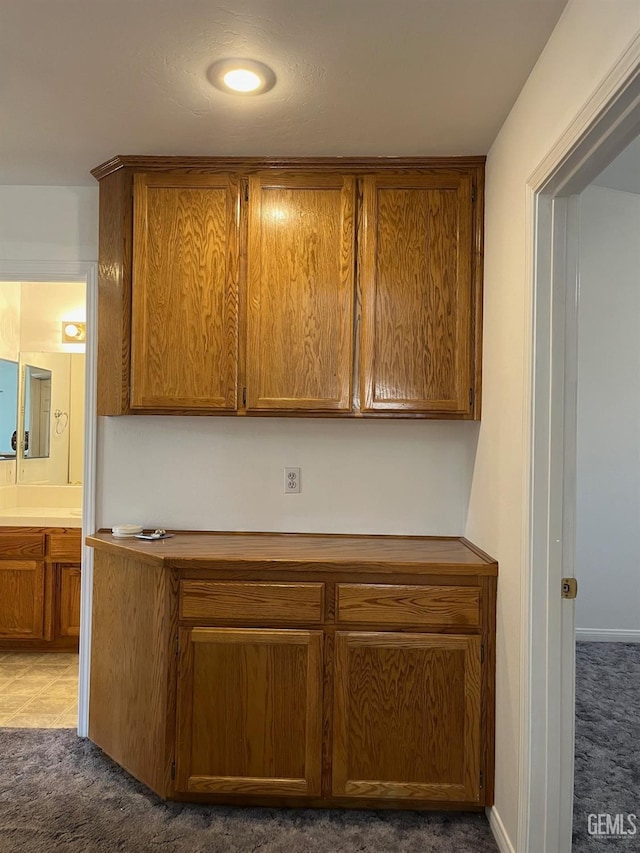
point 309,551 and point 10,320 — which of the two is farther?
point 10,320

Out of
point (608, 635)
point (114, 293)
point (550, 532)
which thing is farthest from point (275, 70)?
point (608, 635)

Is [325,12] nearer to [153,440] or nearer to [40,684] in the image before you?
[153,440]

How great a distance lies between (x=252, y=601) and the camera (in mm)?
2266

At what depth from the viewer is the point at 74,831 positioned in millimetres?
2123

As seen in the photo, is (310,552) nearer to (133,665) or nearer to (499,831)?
(133,665)

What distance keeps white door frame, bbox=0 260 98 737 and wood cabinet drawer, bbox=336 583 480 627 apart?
49.0 inches

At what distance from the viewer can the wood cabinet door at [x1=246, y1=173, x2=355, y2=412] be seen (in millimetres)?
2514

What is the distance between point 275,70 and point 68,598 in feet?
10.0

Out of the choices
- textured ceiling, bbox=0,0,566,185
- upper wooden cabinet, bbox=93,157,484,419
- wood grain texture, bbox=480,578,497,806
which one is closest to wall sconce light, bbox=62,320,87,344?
textured ceiling, bbox=0,0,566,185

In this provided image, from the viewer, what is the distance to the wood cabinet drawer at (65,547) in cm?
372

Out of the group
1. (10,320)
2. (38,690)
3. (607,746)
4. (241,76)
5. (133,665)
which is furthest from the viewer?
(10,320)

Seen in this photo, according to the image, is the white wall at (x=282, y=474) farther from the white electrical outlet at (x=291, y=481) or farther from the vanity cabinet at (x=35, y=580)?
the vanity cabinet at (x=35, y=580)

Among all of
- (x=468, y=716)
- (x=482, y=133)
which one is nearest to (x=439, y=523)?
(x=468, y=716)

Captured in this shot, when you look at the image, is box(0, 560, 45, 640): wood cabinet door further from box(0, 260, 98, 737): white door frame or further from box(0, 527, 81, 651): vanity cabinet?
box(0, 260, 98, 737): white door frame
